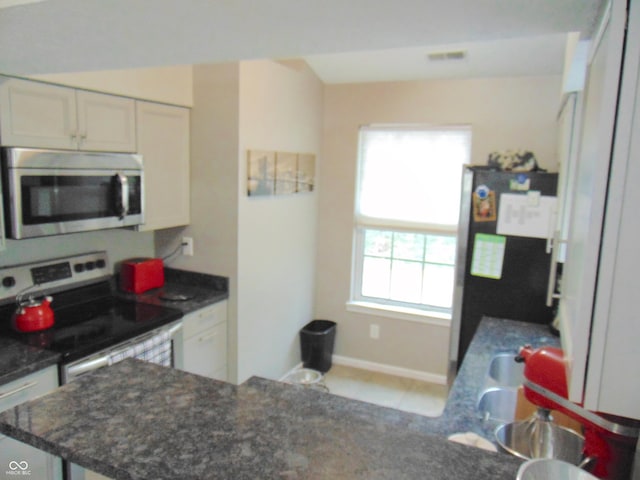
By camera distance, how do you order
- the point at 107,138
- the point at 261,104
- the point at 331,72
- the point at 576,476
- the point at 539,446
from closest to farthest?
the point at 576,476, the point at 539,446, the point at 107,138, the point at 261,104, the point at 331,72

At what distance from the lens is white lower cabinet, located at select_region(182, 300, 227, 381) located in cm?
291

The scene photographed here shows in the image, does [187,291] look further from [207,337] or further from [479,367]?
[479,367]

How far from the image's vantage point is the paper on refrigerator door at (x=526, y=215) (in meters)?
2.75

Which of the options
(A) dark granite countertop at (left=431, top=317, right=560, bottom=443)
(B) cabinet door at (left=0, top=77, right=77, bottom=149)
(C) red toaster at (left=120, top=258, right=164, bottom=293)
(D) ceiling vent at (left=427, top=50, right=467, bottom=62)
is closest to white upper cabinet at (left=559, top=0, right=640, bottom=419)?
(A) dark granite countertop at (left=431, top=317, right=560, bottom=443)

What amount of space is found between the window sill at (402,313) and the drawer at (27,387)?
8.60 ft

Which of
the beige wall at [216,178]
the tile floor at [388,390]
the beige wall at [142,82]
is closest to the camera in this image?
the beige wall at [142,82]

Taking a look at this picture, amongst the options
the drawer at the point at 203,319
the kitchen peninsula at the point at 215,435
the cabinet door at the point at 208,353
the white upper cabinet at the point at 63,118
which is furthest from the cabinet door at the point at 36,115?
the kitchen peninsula at the point at 215,435

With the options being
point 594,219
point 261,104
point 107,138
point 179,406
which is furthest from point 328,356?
point 594,219

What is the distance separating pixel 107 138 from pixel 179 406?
77.7 inches

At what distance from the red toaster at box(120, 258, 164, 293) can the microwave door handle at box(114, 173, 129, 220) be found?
562 mm

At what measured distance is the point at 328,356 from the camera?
166 inches

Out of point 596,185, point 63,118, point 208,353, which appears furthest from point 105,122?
point 596,185

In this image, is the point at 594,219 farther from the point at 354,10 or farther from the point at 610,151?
the point at 354,10

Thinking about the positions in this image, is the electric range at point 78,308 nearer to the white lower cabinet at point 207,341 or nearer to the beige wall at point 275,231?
the white lower cabinet at point 207,341
